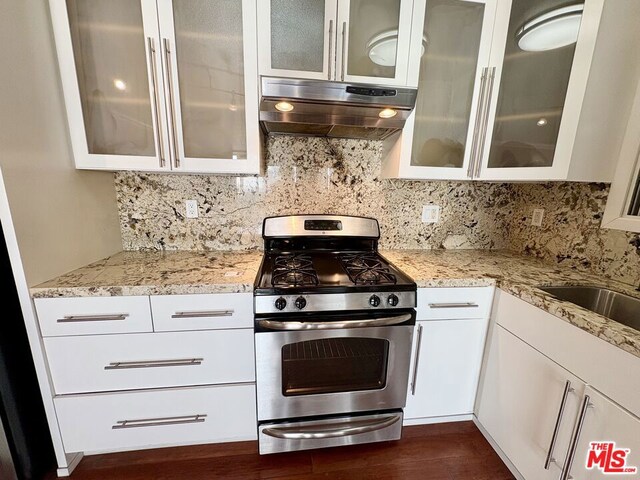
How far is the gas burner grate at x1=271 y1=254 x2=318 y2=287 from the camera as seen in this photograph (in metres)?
1.19

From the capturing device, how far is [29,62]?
1.05 metres

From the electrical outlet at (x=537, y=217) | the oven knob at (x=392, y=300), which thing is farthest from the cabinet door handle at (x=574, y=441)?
the electrical outlet at (x=537, y=217)

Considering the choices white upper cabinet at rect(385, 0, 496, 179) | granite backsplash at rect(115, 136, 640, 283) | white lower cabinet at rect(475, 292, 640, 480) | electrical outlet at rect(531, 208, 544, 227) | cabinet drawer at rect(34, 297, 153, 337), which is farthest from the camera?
electrical outlet at rect(531, 208, 544, 227)

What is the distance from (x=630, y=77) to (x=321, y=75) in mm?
1368

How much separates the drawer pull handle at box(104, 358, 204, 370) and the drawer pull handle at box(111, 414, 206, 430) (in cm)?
28

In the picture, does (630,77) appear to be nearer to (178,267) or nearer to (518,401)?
(518,401)

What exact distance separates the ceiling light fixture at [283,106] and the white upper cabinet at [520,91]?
2.03ft

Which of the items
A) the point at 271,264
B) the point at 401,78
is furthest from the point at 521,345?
the point at 401,78

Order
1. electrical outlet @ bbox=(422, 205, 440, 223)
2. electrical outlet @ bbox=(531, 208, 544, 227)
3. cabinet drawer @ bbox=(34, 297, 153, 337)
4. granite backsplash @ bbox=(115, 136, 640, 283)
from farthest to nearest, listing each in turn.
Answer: electrical outlet @ bbox=(422, 205, 440, 223) < electrical outlet @ bbox=(531, 208, 544, 227) < granite backsplash @ bbox=(115, 136, 640, 283) < cabinet drawer @ bbox=(34, 297, 153, 337)

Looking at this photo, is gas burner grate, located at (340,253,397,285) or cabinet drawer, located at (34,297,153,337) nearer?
cabinet drawer, located at (34,297,153,337)

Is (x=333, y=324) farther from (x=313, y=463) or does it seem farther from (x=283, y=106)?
(x=283, y=106)

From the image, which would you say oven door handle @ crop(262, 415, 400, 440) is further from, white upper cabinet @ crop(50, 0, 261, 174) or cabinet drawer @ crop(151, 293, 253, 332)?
white upper cabinet @ crop(50, 0, 261, 174)

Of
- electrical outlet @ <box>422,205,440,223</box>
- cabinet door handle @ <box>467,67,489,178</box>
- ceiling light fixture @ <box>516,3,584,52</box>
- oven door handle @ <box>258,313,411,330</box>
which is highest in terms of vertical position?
ceiling light fixture @ <box>516,3,584,52</box>

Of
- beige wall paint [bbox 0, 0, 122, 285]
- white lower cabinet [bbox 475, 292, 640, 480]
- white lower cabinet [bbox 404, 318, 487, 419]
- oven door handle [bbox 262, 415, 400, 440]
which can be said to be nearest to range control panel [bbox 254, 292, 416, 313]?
white lower cabinet [bbox 404, 318, 487, 419]
